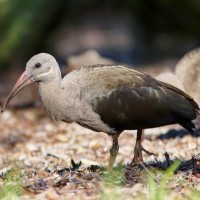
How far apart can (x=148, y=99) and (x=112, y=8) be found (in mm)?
12067

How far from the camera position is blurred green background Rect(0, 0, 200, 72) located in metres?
16.2

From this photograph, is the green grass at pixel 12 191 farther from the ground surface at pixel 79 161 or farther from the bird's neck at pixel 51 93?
the bird's neck at pixel 51 93

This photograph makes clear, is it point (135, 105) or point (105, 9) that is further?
point (105, 9)

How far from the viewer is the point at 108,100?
24.7 ft

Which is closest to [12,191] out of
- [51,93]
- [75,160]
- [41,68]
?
[51,93]

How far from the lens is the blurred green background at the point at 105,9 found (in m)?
16.2

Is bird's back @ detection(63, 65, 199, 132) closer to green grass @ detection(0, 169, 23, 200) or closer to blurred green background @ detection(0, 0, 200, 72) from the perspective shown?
green grass @ detection(0, 169, 23, 200)

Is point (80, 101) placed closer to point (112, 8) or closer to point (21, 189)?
point (21, 189)

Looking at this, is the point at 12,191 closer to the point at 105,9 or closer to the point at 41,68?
the point at 41,68

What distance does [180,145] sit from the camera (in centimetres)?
990

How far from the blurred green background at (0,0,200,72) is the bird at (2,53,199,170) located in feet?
28.1

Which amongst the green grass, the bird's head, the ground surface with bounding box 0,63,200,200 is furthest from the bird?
the green grass

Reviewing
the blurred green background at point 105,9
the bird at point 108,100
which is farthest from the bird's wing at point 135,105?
the blurred green background at point 105,9

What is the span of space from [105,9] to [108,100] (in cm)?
1377
